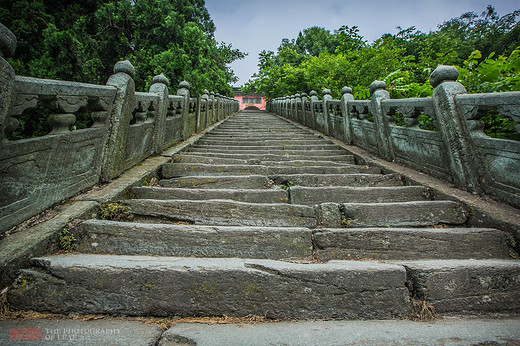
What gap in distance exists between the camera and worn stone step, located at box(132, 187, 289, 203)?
284 cm

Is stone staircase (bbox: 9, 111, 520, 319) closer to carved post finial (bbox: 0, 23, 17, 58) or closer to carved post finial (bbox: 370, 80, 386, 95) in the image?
carved post finial (bbox: 0, 23, 17, 58)

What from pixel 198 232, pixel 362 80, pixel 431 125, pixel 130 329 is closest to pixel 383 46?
pixel 362 80

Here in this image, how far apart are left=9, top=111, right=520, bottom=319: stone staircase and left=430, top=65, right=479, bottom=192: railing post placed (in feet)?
1.14

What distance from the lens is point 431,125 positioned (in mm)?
4062

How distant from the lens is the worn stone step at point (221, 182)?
132 inches

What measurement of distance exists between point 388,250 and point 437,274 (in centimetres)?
42

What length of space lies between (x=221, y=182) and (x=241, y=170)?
598 mm

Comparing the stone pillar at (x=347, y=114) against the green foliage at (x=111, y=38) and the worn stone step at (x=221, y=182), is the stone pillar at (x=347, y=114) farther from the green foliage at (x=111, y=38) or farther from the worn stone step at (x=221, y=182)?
the green foliage at (x=111, y=38)

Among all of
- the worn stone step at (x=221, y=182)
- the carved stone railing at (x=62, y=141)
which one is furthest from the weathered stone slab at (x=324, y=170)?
the carved stone railing at (x=62, y=141)

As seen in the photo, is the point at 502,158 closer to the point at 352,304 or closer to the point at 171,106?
the point at 352,304

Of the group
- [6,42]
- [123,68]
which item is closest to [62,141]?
[6,42]

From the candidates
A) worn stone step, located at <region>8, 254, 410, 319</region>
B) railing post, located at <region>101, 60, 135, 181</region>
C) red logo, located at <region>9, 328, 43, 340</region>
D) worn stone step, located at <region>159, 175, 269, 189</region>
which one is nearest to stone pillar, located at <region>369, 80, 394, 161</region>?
worn stone step, located at <region>159, 175, 269, 189</region>

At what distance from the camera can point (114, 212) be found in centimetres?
241

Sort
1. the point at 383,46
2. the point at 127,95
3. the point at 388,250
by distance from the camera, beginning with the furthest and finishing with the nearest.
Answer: the point at 383,46
the point at 127,95
the point at 388,250
